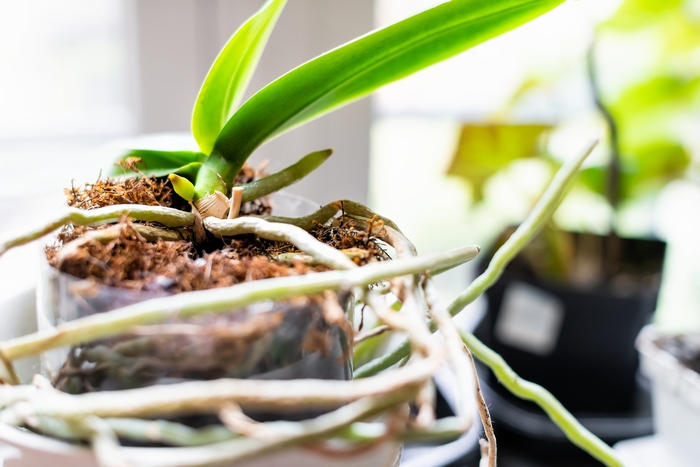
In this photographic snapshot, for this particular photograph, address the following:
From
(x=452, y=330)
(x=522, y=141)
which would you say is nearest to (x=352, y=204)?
(x=452, y=330)

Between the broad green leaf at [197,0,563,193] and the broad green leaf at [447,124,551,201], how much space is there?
695 millimetres

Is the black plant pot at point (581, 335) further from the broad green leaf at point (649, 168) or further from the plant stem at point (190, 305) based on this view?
the plant stem at point (190, 305)

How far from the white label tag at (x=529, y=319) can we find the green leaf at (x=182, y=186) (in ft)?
2.48

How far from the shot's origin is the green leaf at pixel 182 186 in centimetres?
28

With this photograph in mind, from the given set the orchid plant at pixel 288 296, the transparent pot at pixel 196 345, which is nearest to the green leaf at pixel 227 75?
the orchid plant at pixel 288 296

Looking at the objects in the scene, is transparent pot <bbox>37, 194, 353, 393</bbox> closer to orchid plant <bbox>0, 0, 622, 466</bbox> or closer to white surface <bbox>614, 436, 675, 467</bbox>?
orchid plant <bbox>0, 0, 622, 466</bbox>

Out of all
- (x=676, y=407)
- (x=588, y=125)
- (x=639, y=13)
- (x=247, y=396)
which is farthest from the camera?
(x=588, y=125)

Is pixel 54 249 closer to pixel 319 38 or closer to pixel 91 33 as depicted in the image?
pixel 91 33

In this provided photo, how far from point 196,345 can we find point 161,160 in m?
0.21

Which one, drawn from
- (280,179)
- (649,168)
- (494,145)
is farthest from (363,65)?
(649,168)

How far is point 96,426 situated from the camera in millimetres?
166

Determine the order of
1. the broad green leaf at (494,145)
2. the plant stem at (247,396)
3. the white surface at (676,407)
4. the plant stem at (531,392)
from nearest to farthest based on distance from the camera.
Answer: the plant stem at (247,396)
the plant stem at (531,392)
the white surface at (676,407)
the broad green leaf at (494,145)

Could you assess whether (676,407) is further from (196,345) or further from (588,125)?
(588,125)

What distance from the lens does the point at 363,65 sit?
0.95ft
